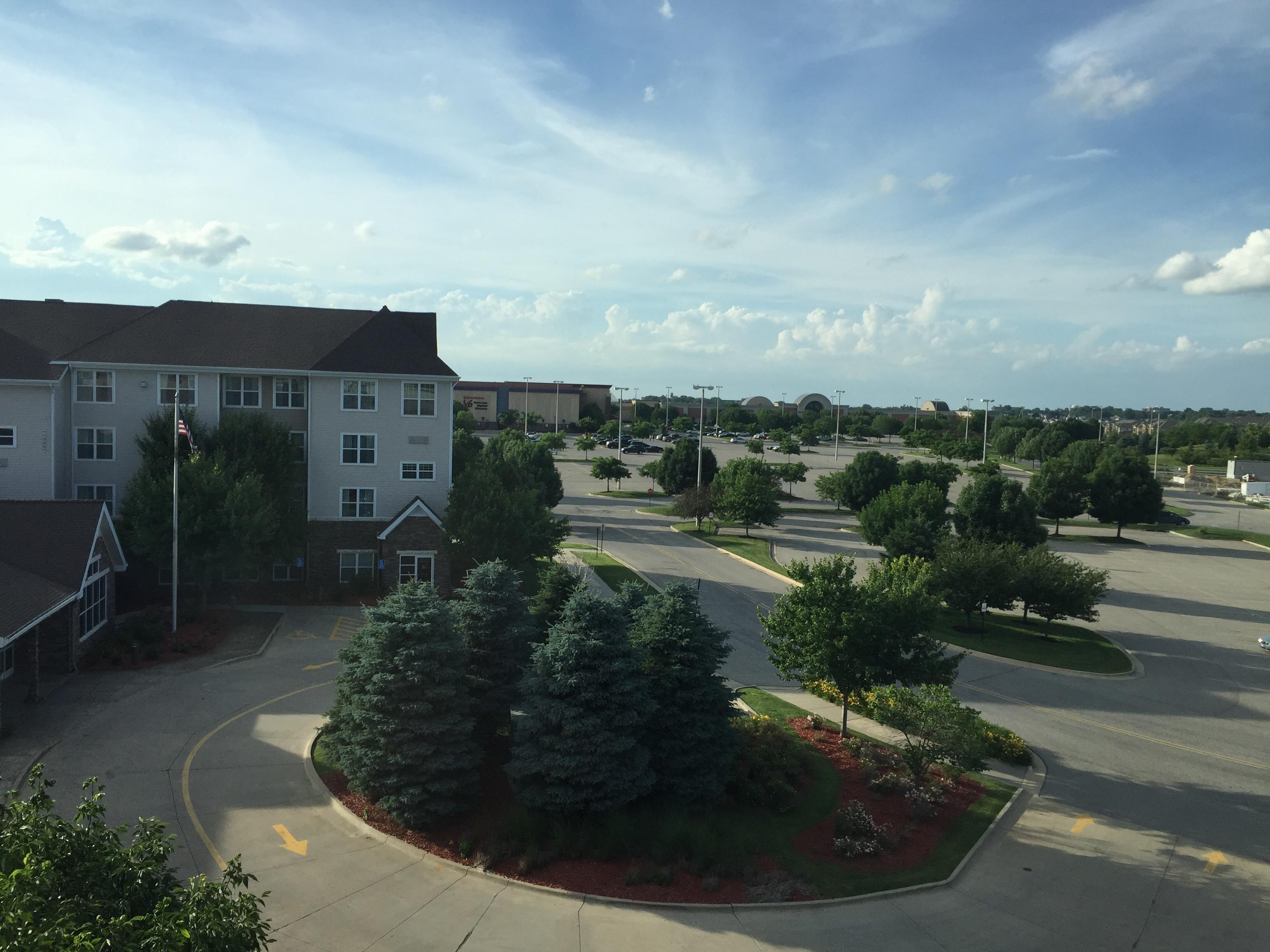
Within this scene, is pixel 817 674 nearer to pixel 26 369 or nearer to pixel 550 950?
pixel 550 950

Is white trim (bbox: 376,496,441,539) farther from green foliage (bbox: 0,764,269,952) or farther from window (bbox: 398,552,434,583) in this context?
green foliage (bbox: 0,764,269,952)

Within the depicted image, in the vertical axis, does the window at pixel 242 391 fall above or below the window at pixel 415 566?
above

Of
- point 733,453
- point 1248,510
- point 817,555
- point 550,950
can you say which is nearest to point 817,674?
point 550,950

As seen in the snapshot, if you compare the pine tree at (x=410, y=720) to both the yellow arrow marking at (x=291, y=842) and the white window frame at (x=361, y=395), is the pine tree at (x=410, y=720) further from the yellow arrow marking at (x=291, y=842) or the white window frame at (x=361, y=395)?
the white window frame at (x=361, y=395)

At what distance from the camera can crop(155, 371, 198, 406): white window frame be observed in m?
32.9

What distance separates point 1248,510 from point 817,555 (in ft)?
195

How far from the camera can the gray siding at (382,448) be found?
33.9 metres

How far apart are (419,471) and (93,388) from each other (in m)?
12.4

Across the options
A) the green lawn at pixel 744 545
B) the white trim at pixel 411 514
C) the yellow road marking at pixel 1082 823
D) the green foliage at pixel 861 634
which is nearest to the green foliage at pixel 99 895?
the green foliage at pixel 861 634

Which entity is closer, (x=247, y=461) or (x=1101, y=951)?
(x=1101, y=951)

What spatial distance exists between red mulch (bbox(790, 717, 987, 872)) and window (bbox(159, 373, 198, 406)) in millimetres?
26100

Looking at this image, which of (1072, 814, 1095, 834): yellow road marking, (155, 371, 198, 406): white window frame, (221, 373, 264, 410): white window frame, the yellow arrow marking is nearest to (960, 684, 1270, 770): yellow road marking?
(1072, 814, 1095, 834): yellow road marking

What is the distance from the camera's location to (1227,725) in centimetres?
2477

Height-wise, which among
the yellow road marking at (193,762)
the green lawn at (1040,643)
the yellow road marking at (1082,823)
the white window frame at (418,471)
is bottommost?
the yellow road marking at (1082,823)
